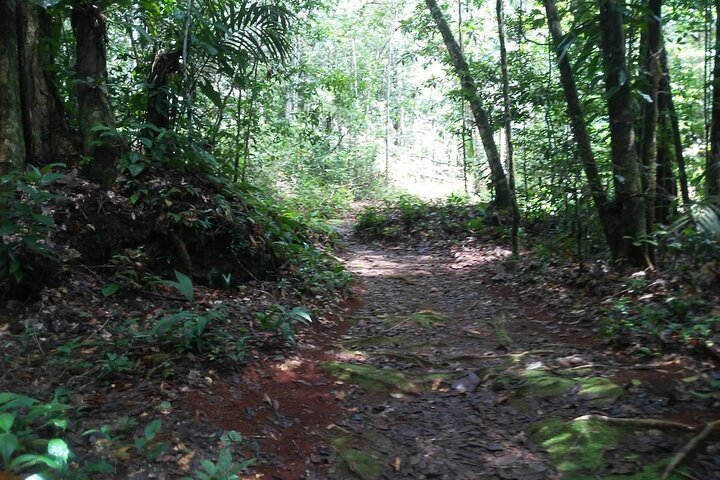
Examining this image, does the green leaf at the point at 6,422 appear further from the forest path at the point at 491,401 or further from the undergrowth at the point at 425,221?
the undergrowth at the point at 425,221

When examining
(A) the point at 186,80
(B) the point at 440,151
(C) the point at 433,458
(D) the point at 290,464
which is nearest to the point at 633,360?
(C) the point at 433,458

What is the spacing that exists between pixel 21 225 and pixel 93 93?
261cm

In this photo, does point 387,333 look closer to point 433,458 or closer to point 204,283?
point 204,283

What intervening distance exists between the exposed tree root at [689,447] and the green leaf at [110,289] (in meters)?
4.89

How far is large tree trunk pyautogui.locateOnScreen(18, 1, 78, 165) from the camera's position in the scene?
588cm

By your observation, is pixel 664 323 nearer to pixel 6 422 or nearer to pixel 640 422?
pixel 640 422

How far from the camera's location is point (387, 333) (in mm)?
6805

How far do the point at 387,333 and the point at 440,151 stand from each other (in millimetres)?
29578

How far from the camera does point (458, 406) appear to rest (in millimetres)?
4637

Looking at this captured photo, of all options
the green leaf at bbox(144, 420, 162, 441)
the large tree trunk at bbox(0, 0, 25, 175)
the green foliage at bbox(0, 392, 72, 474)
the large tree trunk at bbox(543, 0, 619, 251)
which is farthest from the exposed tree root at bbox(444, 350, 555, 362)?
the large tree trunk at bbox(0, 0, 25, 175)

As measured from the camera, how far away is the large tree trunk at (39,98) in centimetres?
588

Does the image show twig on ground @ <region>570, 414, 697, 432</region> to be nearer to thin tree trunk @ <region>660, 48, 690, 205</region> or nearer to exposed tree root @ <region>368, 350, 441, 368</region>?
exposed tree root @ <region>368, 350, 441, 368</region>

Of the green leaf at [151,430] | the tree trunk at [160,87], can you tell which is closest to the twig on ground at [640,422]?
the green leaf at [151,430]

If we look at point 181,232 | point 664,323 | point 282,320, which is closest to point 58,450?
point 282,320
